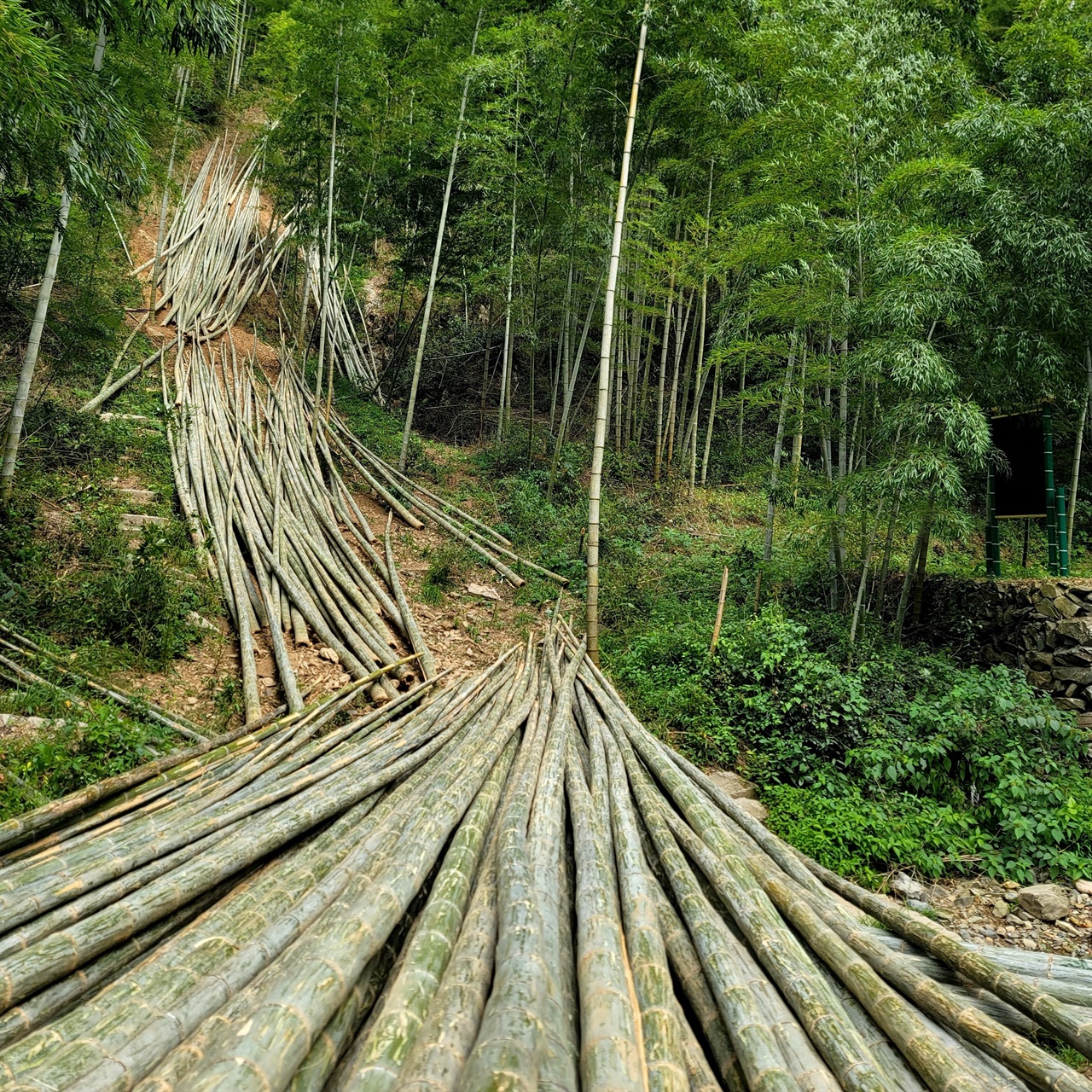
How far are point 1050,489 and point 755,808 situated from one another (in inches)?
158

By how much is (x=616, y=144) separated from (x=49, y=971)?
28.2ft

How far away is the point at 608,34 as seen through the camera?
536 cm

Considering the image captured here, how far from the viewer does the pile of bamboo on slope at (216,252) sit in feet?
31.8

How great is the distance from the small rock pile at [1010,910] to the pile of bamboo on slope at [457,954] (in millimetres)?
940

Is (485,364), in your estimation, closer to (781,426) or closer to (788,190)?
(781,426)

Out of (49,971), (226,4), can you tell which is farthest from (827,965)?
(226,4)

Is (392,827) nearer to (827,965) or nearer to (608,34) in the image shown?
(827,965)

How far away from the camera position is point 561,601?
621 centimetres

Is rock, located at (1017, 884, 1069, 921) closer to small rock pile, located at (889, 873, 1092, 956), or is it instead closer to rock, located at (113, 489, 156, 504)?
small rock pile, located at (889, 873, 1092, 956)

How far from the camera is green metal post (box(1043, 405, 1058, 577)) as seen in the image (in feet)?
16.5

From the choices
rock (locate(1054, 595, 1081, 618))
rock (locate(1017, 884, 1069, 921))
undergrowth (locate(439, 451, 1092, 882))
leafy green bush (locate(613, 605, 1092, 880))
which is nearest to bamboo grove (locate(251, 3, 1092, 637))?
rock (locate(1054, 595, 1081, 618))

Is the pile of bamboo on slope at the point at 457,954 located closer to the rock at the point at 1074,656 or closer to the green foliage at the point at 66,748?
the green foliage at the point at 66,748

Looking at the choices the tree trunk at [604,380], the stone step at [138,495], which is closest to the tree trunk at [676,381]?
the tree trunk at [604,380]

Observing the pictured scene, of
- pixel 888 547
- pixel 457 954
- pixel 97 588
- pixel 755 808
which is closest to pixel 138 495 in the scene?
pixel 97 588
